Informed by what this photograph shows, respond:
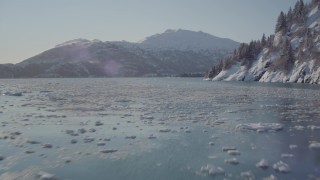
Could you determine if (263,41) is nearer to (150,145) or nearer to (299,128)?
(299,128)

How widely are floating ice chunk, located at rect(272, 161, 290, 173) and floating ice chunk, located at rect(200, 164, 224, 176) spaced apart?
2825 mm

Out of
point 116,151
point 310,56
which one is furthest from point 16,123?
point 310,56

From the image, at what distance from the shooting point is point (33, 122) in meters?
30.0

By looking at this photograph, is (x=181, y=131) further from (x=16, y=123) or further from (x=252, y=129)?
(x=16, y=123)

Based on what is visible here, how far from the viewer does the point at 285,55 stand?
455 feet

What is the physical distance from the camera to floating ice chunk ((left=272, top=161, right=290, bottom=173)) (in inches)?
641

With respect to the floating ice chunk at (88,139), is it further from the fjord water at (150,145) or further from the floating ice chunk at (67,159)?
the floating ice chunk at (67,159)

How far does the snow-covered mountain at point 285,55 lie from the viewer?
415 feet

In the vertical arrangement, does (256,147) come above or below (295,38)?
below

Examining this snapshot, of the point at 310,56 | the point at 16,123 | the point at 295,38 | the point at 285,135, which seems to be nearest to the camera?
the point at 285,135

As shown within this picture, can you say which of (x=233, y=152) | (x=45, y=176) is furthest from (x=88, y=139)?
(x=233, y=152)

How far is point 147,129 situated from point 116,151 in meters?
7.32

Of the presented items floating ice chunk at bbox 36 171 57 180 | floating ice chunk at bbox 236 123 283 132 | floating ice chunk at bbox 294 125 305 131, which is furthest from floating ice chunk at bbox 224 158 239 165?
floating ice chunk at bbox 294 125 305 131

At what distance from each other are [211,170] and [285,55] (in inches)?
5264
